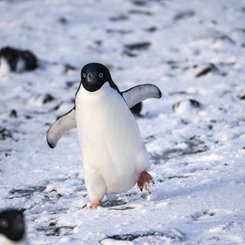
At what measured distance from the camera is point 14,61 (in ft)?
24.7

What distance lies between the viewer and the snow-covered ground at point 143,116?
11.0 feet

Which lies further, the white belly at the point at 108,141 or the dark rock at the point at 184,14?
the dark rock at the point at 184,14

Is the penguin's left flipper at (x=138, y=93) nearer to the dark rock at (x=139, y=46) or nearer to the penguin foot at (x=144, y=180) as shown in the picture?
the penguin foot at (x=144, y=180)

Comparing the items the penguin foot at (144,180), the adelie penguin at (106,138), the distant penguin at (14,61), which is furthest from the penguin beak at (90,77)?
the distant penguin at (14,61)

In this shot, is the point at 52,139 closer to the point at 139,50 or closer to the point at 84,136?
the point at 84,136

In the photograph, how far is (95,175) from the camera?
373 cm

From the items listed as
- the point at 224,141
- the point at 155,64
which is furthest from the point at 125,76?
the point at 224,141

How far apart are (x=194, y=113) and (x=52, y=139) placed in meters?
2.05

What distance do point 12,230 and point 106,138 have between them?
134 centimetres

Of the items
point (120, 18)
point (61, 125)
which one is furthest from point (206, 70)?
point (61, 125)

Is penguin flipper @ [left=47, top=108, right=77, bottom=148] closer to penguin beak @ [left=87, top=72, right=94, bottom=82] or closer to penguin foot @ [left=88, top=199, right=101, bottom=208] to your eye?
penguin beak @ [left=87, top=72, right=94, bottom=82]

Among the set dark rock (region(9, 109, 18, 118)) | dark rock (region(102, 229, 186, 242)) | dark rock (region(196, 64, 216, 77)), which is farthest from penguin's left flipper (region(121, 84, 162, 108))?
dark rock (region(196, 64, 216, 77))

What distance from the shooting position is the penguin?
2406 millimetres

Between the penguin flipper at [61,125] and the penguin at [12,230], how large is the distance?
1.51 metres
